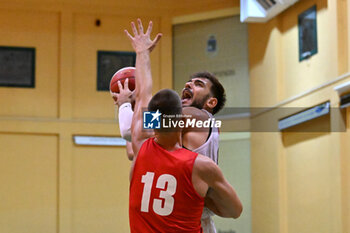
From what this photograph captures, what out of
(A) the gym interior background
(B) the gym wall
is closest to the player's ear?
(B) the gym wall

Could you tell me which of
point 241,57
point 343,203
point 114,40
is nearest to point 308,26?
point 241,57

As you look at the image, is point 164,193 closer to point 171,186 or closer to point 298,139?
point 171,186

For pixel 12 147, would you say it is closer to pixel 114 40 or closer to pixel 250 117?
pixel 114 40

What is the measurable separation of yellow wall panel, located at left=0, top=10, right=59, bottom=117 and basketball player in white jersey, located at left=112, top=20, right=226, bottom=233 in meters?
8.90

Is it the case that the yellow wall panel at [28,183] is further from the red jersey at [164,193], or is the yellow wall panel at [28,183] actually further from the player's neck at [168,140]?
the player's neck at [168,140]

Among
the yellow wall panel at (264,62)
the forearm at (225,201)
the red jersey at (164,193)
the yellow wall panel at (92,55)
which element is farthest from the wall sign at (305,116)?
the red jersey at (164,193)

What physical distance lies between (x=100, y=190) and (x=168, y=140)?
949 cm

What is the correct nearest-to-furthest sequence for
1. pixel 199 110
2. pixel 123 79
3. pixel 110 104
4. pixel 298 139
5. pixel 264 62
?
pixel 199 110, pixel 123 79, pixel 298 139, pixel 264 62, pixel 110 104

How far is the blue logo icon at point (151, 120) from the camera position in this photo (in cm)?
335

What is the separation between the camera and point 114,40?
43.5ft

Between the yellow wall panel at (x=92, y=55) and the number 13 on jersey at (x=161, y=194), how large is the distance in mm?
9734

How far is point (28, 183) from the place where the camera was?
12438 mm

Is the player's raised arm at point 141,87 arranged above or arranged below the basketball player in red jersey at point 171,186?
above

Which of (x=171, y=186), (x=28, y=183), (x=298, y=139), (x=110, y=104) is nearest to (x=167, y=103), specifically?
(x=171, y=186)
